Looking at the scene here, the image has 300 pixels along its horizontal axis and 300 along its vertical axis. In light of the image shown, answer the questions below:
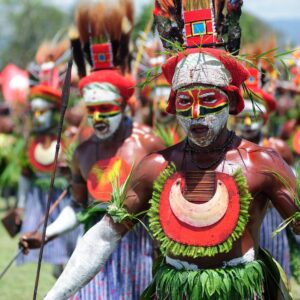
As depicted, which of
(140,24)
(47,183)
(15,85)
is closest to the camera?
(47,183)

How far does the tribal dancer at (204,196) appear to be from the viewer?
3.42 meters

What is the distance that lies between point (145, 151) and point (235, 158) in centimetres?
178

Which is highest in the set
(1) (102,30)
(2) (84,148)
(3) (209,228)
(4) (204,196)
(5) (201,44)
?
(5) (201,44)

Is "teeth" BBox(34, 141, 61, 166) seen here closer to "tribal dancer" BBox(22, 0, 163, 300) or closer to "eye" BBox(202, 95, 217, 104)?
"tribal dancer" BBox(22, 0, 163, 300)

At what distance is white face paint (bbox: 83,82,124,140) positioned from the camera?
527 centimetres

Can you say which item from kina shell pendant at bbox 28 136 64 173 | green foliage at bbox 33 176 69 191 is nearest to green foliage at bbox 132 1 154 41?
kina shell pendant at bbox 28 136 64 173

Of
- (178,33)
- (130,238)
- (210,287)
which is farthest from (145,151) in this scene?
(210,287)

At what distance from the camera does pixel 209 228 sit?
3422 millimetres

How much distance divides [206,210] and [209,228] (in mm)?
78

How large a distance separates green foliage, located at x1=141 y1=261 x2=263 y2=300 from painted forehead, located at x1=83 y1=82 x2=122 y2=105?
6.61 feet

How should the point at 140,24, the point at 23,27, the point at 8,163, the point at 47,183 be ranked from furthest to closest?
the point at 23,27 < the point at 140,24 < the point at 8,163 < the point at 47,183

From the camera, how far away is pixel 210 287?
11.1 ft

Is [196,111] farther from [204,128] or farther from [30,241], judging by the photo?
[30,241]

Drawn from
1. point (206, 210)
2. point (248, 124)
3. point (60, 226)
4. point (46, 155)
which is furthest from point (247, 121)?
point (206, 210)
